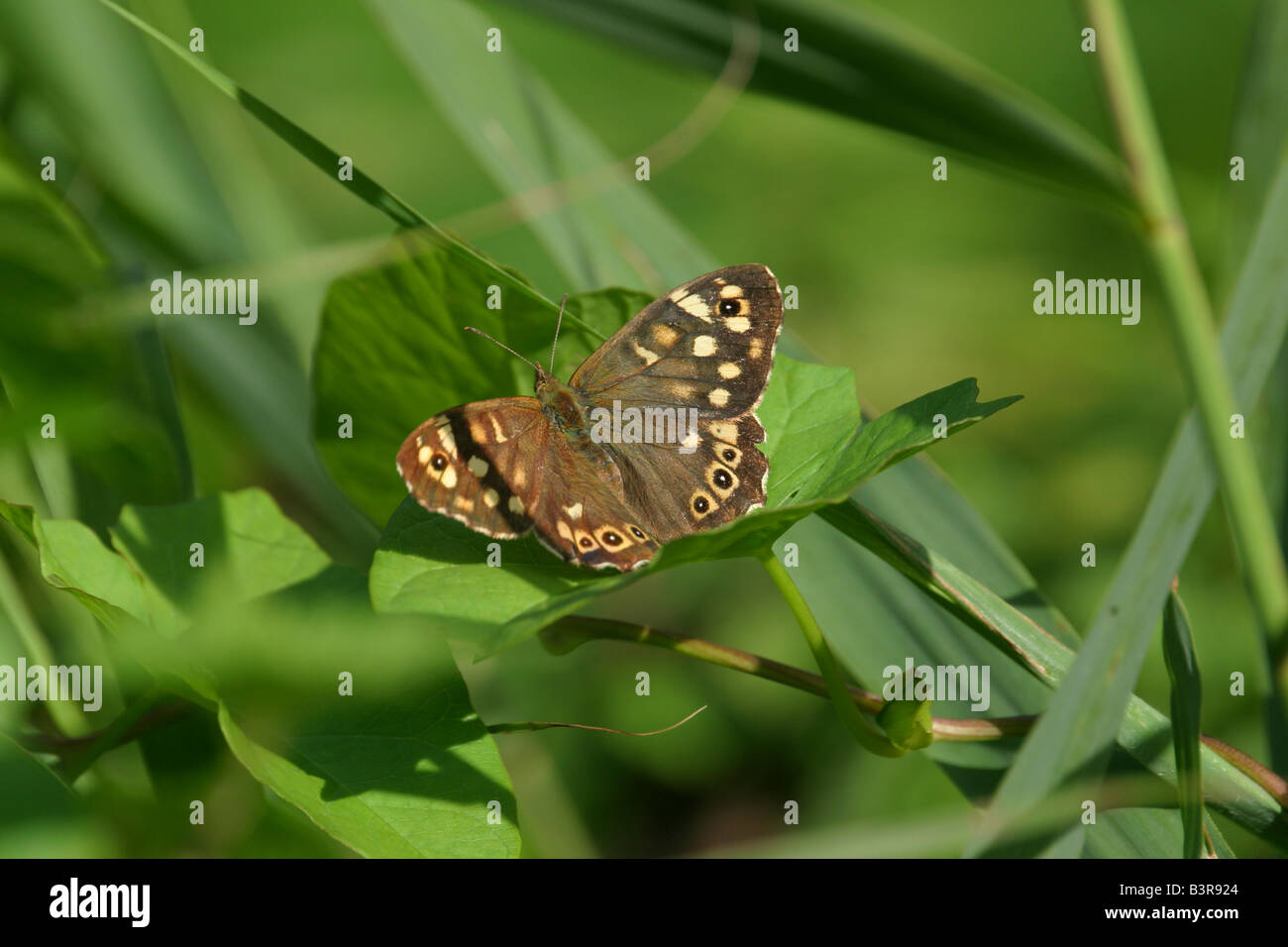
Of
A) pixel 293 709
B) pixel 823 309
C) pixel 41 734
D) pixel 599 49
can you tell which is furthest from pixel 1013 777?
pixel 599 49

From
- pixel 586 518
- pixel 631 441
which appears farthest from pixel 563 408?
pixel 586 518

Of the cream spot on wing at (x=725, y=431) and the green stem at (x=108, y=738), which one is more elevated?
the cream spot on wing at (x=725, y=431)

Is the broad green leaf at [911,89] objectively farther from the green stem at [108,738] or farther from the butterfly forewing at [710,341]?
the green stem at [108,738]

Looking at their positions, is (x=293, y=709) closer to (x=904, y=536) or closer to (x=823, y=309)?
(x=904, y=536)

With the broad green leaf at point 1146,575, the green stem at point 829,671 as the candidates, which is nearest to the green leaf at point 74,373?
the green stem at point 829,671

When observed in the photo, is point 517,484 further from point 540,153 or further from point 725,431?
point 540,153

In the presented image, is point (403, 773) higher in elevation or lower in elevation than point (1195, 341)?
lower
